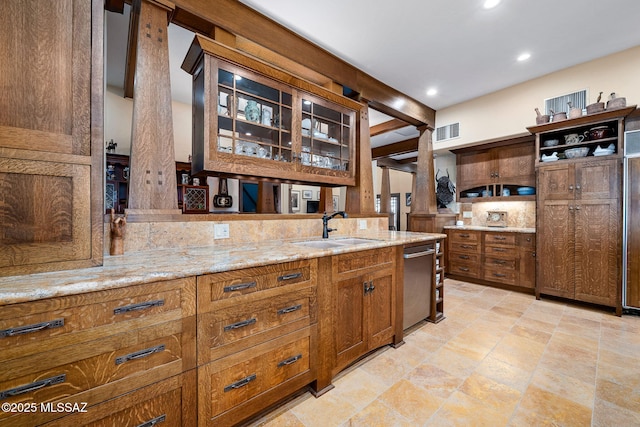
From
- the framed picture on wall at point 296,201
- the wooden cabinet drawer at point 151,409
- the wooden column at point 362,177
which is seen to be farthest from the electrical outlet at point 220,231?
the framed picture on wall at point 296,201

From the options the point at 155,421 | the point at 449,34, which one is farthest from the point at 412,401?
the point at 449,34

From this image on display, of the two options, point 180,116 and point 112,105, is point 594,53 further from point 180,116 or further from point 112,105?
point 112,105

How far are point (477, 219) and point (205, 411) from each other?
5017 millimetres

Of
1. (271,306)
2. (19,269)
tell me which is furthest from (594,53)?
(19,269)

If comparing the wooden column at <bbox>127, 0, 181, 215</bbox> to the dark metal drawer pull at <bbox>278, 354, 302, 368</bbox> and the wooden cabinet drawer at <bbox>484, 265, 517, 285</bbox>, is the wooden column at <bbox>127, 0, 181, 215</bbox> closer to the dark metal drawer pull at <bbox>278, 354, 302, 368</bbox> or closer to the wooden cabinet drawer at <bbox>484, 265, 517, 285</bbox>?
the dark metal drawer pull at <bbox>278, 354, 302, 368</bbox>

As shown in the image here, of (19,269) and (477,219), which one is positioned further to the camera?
(477,219)

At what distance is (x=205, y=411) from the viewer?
120 cm

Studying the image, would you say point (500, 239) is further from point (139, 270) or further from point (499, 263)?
point (139, 270)

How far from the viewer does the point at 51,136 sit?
3.70 ft

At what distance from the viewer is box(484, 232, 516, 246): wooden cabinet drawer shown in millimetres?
3811

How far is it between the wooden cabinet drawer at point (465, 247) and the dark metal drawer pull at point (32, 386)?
15.5 feet

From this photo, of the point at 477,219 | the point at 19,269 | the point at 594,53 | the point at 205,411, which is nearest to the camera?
the point at 19,269

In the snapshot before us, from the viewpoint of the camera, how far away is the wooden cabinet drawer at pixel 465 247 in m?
4.18

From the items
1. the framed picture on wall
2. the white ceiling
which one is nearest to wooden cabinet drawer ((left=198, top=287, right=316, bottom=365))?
the white ceiling
